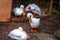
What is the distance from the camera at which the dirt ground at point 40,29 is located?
591cm

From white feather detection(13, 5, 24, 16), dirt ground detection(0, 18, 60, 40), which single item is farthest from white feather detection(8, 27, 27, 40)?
white feather detection(13, 5, 24, 16)

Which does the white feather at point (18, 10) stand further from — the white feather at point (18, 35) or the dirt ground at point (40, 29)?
the white feather at point (18, 35)

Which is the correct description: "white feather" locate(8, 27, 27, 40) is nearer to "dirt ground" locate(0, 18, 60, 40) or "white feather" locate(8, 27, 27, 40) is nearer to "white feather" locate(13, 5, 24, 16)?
"dirt ground" locate(0, 18, 60, 40)

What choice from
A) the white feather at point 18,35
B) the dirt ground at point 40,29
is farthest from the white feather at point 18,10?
the white feather at point 18,35

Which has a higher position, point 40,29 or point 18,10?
point 18,10

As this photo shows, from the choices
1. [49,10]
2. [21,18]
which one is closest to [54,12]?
[49,10]

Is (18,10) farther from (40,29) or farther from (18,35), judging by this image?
(18,35)

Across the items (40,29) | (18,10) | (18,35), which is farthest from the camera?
(18,10)

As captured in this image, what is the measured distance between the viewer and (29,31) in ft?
20.2

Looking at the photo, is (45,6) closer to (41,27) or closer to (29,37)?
(41,27)

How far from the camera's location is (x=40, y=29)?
20.8 feet

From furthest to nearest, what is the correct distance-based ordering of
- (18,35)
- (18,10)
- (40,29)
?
1. (18,10)
2. (40,29)
3. (18,35)

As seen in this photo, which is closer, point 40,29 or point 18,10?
point 40,29

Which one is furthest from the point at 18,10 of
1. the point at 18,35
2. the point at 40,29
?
the point at 18,35
